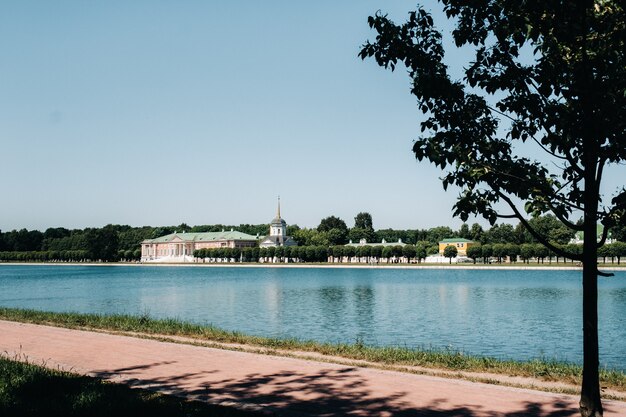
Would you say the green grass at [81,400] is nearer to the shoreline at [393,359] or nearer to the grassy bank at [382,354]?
the shoreline at [393,359]

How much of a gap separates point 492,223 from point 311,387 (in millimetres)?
4718

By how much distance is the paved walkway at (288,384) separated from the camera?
9023 mm

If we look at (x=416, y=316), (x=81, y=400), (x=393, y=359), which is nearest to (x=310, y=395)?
(x=81, y=400)

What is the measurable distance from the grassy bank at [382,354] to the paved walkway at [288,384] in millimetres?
1948

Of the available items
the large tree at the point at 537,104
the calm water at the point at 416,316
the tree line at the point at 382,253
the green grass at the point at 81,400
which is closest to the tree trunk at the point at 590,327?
the large tree at the point at 537,104

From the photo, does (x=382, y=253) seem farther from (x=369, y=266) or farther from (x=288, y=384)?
(x=288, y=384)

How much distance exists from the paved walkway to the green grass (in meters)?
0.51

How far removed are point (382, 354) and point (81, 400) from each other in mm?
7634

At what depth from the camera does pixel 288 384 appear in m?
10.8

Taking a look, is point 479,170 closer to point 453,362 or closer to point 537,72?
point 537,72

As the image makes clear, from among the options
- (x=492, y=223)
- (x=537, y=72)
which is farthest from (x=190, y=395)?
(x=537, y=72)

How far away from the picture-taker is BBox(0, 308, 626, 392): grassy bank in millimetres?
12641

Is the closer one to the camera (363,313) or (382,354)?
(382,354)

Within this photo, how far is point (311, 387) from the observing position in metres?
10.5
